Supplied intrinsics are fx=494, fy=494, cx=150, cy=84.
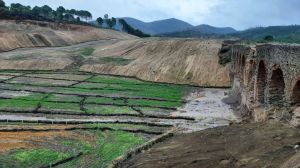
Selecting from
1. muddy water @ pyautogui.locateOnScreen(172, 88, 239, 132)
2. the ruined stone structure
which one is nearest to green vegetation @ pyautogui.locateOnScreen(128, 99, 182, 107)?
muddy water @ pyautogui.locateOnScreen(172, 88, 239, 132)

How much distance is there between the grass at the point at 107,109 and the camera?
164ft

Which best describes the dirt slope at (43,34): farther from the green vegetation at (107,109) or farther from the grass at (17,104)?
the green vegetation at (107,109)

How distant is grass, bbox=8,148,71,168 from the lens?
97.1 feet

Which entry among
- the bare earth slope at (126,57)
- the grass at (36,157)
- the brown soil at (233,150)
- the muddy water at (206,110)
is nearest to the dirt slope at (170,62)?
the bare earth slope at (126,57)

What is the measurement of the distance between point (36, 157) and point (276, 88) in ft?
60.2

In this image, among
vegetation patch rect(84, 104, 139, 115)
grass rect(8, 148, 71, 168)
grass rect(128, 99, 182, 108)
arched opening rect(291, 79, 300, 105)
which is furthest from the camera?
grass rect(128, 99, 182, 108)

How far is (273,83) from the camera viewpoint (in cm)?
3703

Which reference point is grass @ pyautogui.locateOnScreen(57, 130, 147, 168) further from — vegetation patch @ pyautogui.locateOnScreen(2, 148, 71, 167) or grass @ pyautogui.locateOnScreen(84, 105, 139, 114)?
grass @ pyautogui.locateOnScreen(84, 105, 139, 114)

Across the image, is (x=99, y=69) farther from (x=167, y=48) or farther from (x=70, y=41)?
(x=70, y=41)

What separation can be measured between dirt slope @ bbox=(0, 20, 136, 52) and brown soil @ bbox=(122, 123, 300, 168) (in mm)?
82357

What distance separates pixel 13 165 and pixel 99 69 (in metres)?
58.6

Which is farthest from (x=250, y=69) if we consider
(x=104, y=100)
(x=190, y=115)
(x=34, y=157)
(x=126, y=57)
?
(x=126, y=57)

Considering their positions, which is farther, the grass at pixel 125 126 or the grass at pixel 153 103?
the grass at pixel 153 103

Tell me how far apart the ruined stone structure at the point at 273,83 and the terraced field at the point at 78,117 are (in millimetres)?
7154
